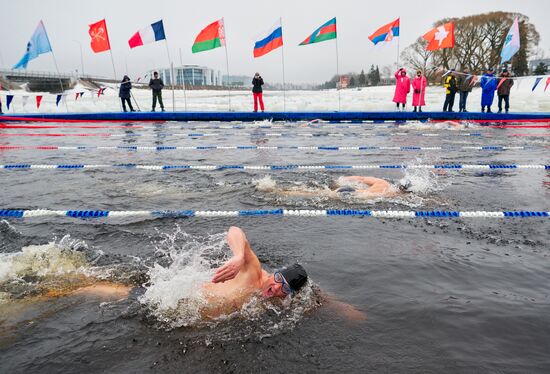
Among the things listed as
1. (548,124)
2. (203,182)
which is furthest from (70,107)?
(548,124)

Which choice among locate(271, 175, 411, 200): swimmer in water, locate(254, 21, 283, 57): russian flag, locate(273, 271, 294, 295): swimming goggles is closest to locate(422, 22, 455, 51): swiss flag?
locate(254, 21, 283, 57): russian flag

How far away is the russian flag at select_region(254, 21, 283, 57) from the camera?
56.9ft

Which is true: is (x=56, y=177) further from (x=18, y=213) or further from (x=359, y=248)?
(x=359, y=248)

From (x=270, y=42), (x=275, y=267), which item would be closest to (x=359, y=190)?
(x=275, y=267)

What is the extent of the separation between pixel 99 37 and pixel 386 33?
12.9 meters

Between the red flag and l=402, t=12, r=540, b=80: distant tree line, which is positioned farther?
l=402, t=12, r=540, b=80: distant tree line

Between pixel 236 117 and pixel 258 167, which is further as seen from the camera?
pixel 236 117

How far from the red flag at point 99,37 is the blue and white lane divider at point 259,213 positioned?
48.2 ft

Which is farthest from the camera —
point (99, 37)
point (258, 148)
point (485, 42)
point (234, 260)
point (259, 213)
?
point (485, 42)

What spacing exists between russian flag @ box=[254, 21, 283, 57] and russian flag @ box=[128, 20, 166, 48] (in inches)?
169

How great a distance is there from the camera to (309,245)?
14.0 ft

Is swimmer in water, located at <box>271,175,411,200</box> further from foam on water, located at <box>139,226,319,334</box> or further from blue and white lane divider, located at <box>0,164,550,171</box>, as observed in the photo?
foam on water, located at <box>139,226,319,334</box>

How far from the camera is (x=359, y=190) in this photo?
593 cm

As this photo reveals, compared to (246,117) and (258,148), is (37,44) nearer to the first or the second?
(246,117)
